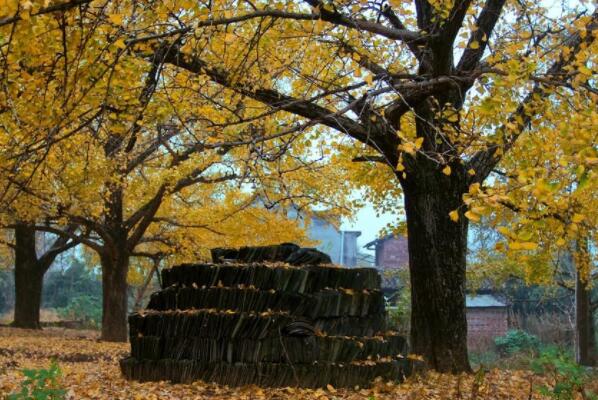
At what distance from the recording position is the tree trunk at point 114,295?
18.7 metres

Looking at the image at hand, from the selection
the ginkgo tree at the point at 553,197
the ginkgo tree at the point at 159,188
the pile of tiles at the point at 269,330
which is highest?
the ginkgo tree at the point at 159,188

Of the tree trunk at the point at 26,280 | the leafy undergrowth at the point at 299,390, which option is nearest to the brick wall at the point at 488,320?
the tree trunk at the point at 26,280

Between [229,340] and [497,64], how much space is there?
424 cm

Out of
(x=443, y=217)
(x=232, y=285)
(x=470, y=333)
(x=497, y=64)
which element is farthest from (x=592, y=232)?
(x=470, y=333)

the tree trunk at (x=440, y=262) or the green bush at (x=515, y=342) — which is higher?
the tree trunk at (x=440, y=262)

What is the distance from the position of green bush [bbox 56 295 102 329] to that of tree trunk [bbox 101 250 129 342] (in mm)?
13811

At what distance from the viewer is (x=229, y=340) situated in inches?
302

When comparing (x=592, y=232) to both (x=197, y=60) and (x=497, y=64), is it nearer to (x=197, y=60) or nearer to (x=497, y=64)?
(x=497, y=64)

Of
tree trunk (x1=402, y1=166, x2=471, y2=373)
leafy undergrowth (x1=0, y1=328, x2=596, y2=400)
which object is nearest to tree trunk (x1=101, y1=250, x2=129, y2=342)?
leafy undergrowth (x1=0, y1=328, x2=596, y2=400)

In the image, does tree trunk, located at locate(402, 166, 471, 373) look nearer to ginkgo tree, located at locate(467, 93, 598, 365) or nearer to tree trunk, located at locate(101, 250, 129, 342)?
ginkgo tree, located at locate(467, 93, 598, 365)

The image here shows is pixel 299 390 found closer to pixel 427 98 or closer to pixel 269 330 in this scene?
pixel 269 330

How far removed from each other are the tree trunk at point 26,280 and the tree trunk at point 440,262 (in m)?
17.7

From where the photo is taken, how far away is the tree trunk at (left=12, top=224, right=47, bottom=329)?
909 inches

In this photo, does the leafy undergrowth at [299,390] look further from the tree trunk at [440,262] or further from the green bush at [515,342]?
the green bush at [515,342]
